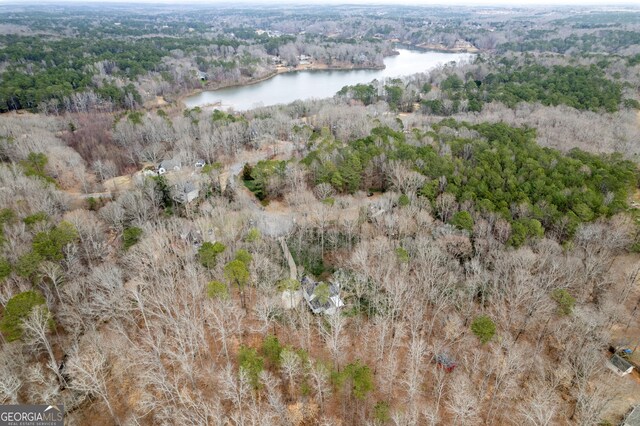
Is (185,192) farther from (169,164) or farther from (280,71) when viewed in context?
(280,71)

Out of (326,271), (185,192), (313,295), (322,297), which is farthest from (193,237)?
(322,297)

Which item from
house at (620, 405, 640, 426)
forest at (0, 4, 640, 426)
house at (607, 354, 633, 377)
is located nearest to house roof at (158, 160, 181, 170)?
forest at (0, 4, 640, 426)

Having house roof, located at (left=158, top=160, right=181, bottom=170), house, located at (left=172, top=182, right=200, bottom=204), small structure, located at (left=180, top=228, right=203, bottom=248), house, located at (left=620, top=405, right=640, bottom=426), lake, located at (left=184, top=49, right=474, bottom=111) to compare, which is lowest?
house, located at (left=620, top=405, right=640, bottom=426)

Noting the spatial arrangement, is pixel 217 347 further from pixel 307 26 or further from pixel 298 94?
pixel 307 26

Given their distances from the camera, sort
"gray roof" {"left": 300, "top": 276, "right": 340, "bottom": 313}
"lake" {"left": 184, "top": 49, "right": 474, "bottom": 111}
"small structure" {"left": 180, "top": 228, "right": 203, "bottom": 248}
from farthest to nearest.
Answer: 1. "lake" {"left": 184, "top": 49, "right": 474, "bottom": 111}
2. "small structure" {"left": 180, "top": 228, "right": 203, "bottom": 248}
3. "gray roof" {"left": 300, "top": 276, "right": 340, "bottom": 313}

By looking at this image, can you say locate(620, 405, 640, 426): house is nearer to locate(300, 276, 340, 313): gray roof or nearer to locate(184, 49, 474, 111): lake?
locate(300, 276, 340, 313): gray roof

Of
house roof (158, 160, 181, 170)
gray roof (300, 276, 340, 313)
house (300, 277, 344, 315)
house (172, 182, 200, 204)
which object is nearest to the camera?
house (300, 277, 344, 315)
